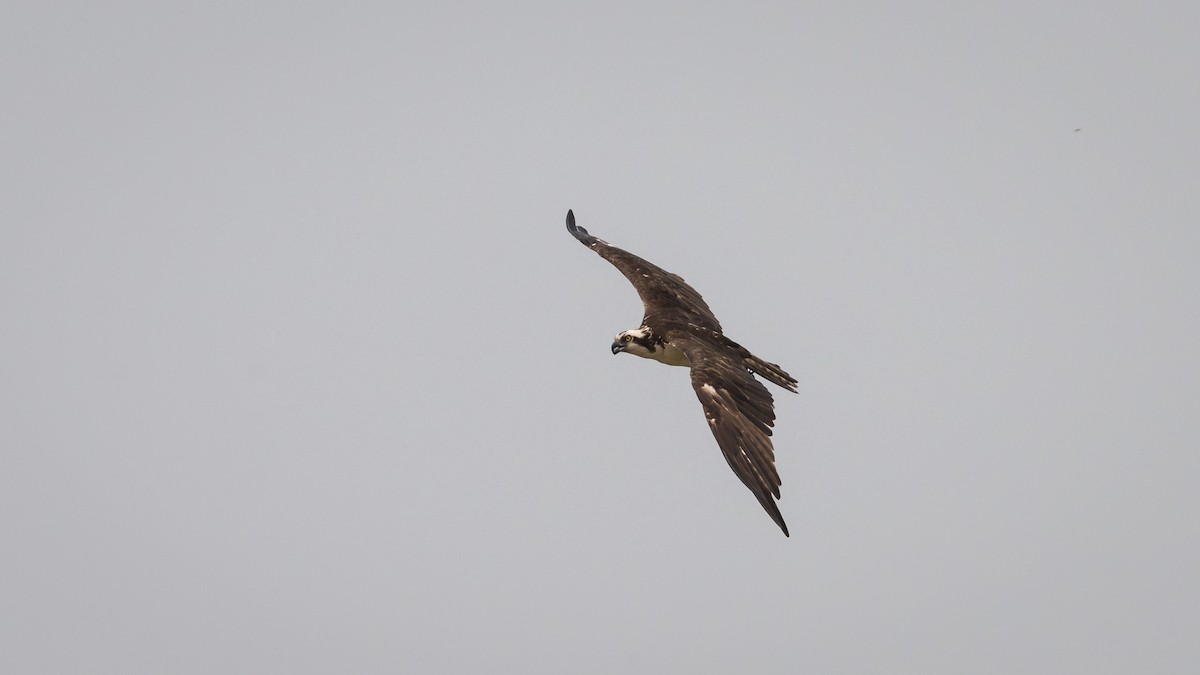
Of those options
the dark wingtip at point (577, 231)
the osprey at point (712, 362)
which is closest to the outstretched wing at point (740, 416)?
the osprey at point (712, 362)

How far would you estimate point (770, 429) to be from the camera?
22.5 m

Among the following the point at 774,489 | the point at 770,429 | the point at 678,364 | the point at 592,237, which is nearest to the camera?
the point at 774,489

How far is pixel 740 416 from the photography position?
22828 millimetres

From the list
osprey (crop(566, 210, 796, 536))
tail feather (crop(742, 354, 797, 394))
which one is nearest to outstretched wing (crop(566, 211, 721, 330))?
osprey (crop(566, 210, 796, 536))

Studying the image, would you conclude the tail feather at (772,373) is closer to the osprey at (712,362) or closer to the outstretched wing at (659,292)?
the osprey at (712,362)

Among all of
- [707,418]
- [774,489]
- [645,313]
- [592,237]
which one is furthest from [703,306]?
[774,489]

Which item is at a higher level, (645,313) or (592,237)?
(592,237)

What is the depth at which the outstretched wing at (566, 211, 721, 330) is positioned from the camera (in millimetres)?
28266

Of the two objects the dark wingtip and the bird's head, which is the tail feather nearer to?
the bird's head

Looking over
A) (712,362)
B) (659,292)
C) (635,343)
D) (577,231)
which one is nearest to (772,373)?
(712,362)

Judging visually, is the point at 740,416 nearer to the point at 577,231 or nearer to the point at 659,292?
the point at 659,292

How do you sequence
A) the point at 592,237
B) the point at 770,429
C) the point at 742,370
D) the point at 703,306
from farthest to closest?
the point at 592,237 → the point at 703,306 → the point at 742,370 → the point at 770,429

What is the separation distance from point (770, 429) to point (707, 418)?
972 millimetres

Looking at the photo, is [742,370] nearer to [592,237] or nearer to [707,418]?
[707,418]
